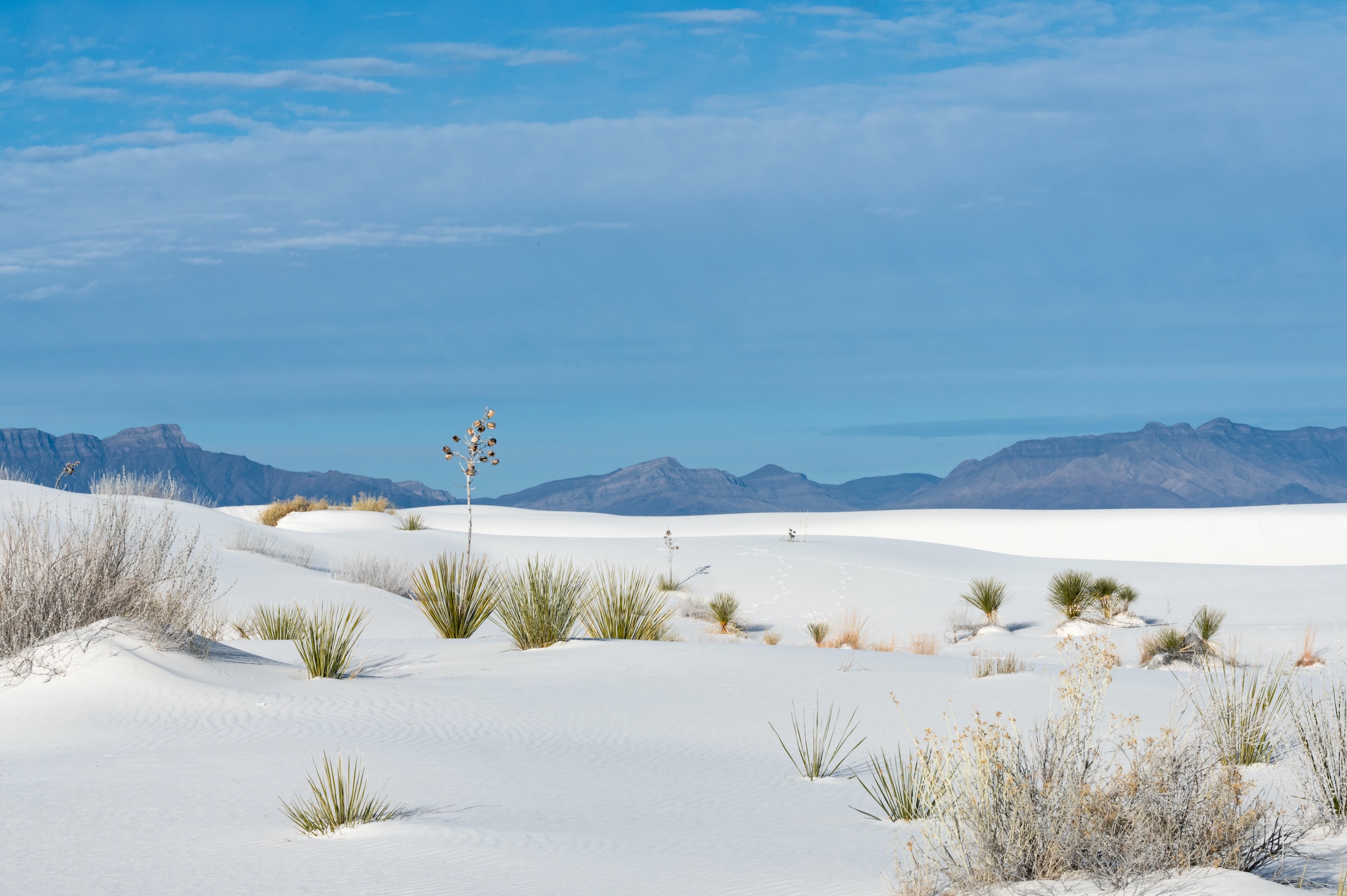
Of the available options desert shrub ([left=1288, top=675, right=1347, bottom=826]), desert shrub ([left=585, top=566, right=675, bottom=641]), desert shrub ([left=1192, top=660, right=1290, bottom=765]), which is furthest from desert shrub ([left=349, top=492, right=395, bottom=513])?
desert shrub ([left=1288, top=675, right=1347, bottom=826])

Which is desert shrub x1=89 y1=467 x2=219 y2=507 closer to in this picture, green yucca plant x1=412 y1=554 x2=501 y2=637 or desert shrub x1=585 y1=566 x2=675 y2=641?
green yucca plant x1=412 y1=554 x2=501 y2=637

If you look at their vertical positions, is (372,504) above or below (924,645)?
above

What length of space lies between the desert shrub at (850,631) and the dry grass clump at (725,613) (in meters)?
1.63

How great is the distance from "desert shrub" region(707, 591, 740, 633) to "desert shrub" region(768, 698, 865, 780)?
10.5 meters

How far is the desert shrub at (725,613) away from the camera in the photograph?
62.0ft

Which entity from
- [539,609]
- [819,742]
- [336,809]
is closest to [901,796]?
[819,742]

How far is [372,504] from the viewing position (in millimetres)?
34812

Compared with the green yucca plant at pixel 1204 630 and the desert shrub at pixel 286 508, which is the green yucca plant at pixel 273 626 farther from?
the desert shrub at pixel 286 508

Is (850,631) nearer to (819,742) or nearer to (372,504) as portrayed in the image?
(819,742)

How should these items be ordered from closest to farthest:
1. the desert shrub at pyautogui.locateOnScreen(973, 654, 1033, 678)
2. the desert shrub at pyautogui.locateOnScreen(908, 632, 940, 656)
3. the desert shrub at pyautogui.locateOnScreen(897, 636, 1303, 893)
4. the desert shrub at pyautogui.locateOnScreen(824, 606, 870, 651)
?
the desert shrub at pyautogui.locateOnScreen(897, 636, 1303, 893)
the desert shrub at pyautogui.locateOnScreen(973, 654, 1033, 678)
the desert shrub at pyautogui.locateOnScreen(908, 632, 940, 656)
the desert shrub at pyautogui.locateOnScreen(824, 606, 870, 651)

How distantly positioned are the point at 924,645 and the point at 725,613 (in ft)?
14.9

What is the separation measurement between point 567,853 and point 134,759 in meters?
2.99

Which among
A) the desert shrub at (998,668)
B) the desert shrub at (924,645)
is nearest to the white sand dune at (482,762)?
the desert shrub at (998,668)

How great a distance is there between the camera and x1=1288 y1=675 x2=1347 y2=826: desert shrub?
4.83 meters
